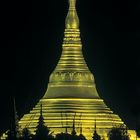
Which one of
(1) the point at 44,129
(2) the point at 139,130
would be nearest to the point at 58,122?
(1) the point at 44,129

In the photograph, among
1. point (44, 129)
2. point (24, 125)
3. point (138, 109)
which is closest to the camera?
point (138, 109)

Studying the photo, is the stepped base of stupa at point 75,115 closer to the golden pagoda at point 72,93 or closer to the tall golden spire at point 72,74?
the golden pagoda at point 72,93

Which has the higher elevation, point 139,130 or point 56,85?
point 139,130

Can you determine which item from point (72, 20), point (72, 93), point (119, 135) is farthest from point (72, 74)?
point (119, 135)

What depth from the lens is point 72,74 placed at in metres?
124

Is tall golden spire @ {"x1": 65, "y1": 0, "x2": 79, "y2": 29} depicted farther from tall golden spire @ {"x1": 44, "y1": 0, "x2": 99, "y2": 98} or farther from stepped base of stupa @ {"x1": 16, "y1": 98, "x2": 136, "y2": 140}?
stepped base of stupa @ {"x1": 16, "y1": 98, "x2": 136, "y2": 140}

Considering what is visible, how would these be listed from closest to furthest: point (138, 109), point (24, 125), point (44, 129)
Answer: point (138, 109) → point (44, 129) → point (24, 125)

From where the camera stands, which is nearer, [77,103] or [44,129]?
[44,129]

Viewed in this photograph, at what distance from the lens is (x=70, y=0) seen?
124m

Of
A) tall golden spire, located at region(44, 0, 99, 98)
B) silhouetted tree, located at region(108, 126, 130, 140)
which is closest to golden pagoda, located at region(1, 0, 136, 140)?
tall golden spire, located at region(44, 0, 99, 98)

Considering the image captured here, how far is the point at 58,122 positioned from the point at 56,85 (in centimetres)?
232

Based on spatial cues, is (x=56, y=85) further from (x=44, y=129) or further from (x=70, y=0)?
(x=44, y=129)

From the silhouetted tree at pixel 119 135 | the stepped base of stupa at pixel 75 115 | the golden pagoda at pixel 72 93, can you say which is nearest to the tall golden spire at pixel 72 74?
the golden pagoda at pixel 72 93

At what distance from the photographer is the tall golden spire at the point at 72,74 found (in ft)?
405
